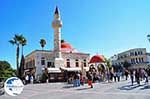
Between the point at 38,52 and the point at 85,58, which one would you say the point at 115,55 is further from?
the point at 38,52

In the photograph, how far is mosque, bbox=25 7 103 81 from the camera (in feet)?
140

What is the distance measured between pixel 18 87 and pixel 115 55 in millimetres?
98843

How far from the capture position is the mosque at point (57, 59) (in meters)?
42.7

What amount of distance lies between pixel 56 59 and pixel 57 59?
193 mm

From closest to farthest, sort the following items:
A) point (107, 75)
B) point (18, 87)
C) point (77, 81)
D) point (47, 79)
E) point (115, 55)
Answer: point (18, 87), point (77, 81), point (107, 75), point (47, 79), point (115, 55)

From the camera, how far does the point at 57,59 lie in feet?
156

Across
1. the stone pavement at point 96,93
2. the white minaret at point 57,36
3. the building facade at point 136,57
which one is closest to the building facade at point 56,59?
the white minaret at point 57,36

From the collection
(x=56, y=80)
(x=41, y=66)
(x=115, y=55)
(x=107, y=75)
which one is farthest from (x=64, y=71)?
(x=115, y=55)

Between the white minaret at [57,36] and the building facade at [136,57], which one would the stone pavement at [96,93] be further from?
the building facade at [136,57]

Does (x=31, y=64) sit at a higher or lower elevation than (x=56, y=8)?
lower

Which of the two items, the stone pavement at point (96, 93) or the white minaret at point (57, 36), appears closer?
the stone pavement at point (96, 93)

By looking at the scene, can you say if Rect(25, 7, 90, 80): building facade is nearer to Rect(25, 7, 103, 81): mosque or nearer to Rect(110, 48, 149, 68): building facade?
Rect(25, 7, 103, 81): mosque

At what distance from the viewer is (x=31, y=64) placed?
54.3m

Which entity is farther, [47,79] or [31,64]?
[31,64]
